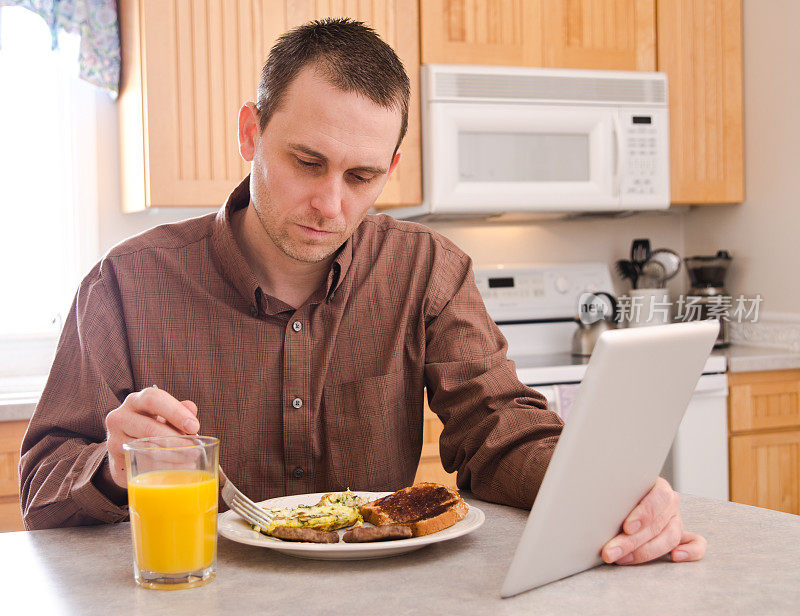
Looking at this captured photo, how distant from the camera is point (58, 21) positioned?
2742 mm

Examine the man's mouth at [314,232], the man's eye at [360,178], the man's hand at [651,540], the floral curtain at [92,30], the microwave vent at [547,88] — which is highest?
the floral curtain at [92,30]

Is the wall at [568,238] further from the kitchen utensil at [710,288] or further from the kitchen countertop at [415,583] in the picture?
the kitchen countertop at [415,583]

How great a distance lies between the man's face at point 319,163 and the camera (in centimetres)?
124

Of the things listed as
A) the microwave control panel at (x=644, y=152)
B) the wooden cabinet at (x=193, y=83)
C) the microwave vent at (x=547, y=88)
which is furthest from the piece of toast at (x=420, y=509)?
the microwave control panel at (x=644, y=152)

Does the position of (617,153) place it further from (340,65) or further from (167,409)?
(167,409)

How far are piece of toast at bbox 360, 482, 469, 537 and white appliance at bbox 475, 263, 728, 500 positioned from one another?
1610 millimetres

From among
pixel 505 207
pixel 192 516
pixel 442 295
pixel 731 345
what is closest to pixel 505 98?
pixel 505 207

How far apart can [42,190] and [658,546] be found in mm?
2558

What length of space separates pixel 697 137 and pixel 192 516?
2.79 meters

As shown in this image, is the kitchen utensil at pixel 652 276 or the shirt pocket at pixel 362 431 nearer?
the shirt pocket at pixel 362 431

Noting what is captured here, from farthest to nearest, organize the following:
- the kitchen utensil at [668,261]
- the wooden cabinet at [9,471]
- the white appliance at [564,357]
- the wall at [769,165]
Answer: the kitchen utensil at [668,261]
the wall at [769,165]
the white appliance at [564,357]
the wooden cabinet at [9,471]

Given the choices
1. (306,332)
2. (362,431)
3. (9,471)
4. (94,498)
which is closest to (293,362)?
(306,332)

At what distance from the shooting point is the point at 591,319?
2.99m

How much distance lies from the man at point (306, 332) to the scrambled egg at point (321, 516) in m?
0.25
